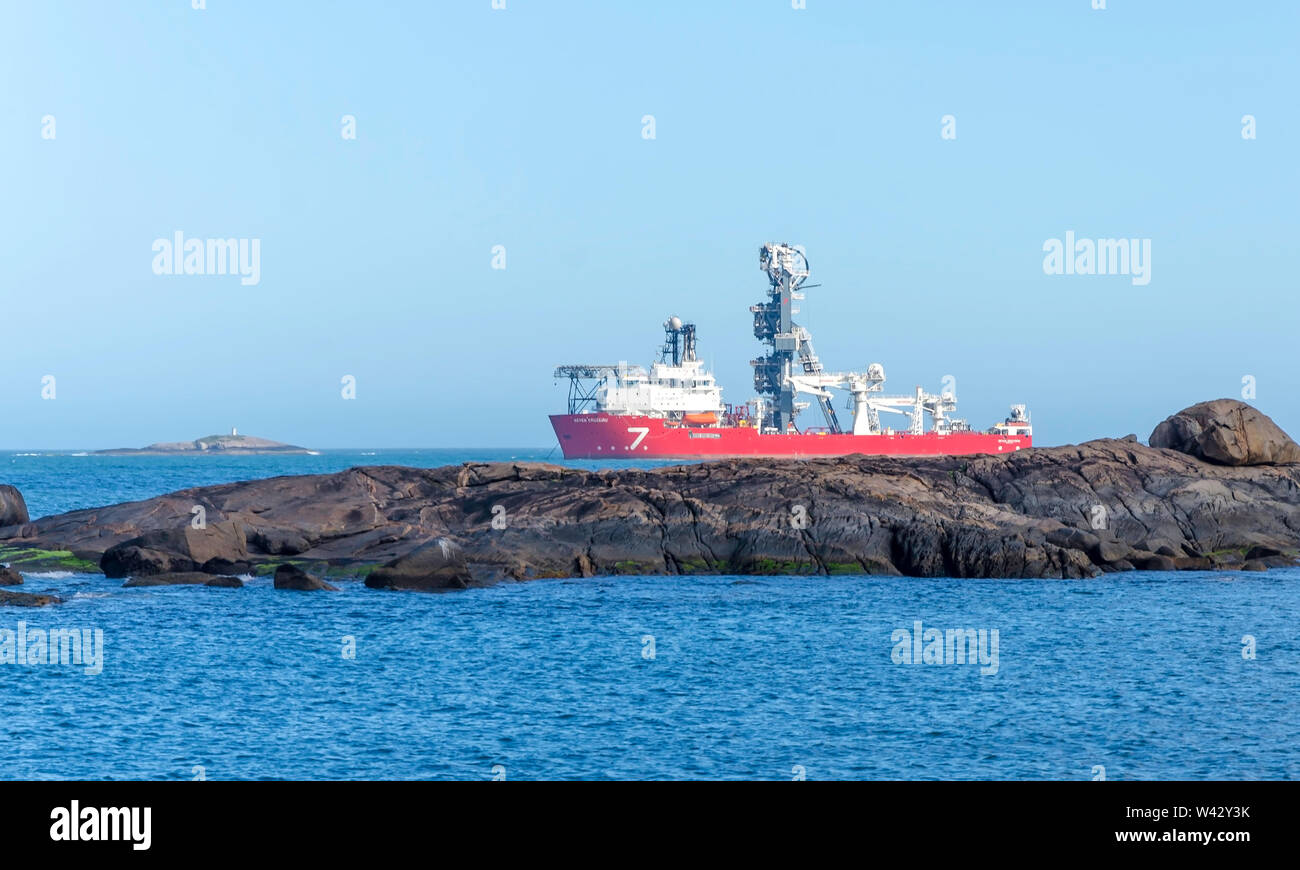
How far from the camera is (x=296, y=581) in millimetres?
35875

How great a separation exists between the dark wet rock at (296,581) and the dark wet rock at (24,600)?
19.8 feet

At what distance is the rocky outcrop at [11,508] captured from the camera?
45969 millimetres

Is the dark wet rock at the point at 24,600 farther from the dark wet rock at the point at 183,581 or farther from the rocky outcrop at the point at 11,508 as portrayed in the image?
the rocky outcrop at the point at 11,508

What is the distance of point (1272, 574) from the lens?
40375mm

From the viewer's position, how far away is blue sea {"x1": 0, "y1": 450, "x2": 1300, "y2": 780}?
1819 cm

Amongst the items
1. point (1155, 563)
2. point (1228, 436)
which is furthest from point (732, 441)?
point (1155, 563)

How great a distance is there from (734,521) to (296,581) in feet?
44.7

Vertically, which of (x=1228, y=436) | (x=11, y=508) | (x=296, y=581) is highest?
(x=1228, y=436)

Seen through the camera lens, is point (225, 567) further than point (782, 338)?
No

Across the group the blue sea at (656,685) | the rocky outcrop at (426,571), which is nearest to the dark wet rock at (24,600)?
the blue sea at (656,685)

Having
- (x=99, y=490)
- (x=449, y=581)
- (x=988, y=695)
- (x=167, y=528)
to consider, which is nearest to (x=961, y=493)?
(x=449, y=581)

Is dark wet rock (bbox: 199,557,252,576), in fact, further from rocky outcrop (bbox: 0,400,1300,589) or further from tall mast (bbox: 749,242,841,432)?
tall mast (bbox: 749,242,841,432)

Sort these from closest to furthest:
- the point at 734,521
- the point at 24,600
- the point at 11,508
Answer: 1. the point at 24,600
2. the point at 734,521
3. the point at 11,508

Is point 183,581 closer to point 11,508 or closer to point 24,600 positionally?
point 24,600
